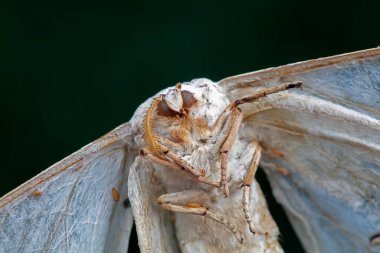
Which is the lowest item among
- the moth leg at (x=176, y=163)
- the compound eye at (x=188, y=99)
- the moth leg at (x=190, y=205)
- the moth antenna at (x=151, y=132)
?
the moth leg at (x=190, y=205)

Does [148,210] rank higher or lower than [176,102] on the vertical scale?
lower

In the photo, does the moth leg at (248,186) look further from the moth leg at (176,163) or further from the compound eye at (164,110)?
the compound eye at (164,110)

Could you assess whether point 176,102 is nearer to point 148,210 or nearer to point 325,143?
point 148,210

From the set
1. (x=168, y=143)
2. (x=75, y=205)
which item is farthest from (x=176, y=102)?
(x=75, y=205)

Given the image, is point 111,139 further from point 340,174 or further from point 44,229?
point 340,174

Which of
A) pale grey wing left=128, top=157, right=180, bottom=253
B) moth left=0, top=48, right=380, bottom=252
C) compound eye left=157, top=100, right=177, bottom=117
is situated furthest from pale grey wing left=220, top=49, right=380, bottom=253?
pale grey wing left=128, top=157, right=180, bottom=253

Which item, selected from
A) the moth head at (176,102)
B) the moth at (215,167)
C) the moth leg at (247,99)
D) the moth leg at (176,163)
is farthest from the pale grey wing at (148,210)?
the moth leg at (247,99)
